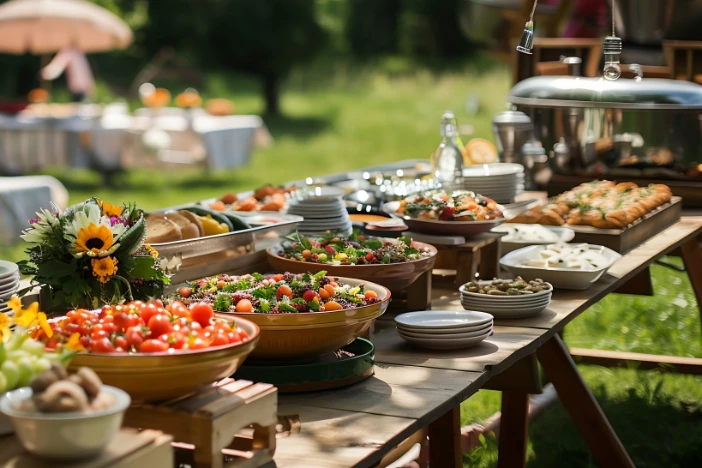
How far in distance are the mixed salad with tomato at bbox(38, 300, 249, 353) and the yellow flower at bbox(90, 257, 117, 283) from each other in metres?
0.25

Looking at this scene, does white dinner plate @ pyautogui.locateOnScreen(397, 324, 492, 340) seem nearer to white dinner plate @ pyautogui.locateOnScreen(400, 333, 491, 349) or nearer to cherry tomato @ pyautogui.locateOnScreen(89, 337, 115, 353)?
white dinner plate @ pyautogui.locateOnScreen(400, 333, 491, 349)

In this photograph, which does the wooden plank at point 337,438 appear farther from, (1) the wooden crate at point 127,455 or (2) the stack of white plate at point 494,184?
(2) the stack of white plate at point 494,184

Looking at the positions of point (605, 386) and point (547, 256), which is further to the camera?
point (605, 386)

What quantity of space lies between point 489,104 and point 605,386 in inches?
452

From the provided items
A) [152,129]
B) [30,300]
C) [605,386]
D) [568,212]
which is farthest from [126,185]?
[30,300]

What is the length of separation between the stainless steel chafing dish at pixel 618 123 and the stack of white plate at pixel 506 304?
1501 millimetres

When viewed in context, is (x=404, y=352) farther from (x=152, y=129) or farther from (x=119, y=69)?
(x=119, y=69)

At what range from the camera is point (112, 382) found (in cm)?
140

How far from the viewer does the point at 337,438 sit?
5.17 ft

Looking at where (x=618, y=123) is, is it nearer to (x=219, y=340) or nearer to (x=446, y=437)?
(x=446, y=437)

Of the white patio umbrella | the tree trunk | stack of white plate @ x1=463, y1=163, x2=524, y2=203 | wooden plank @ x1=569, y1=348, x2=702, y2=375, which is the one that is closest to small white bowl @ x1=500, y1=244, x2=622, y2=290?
stack of white plate @ x1=463, y1=163, x2=524, y2=203

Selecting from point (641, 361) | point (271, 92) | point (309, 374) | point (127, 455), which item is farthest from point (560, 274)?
point (271, 92)

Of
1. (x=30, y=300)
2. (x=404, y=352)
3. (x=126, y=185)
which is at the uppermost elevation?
(x=30, y=300)

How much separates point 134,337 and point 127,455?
0.88ft
